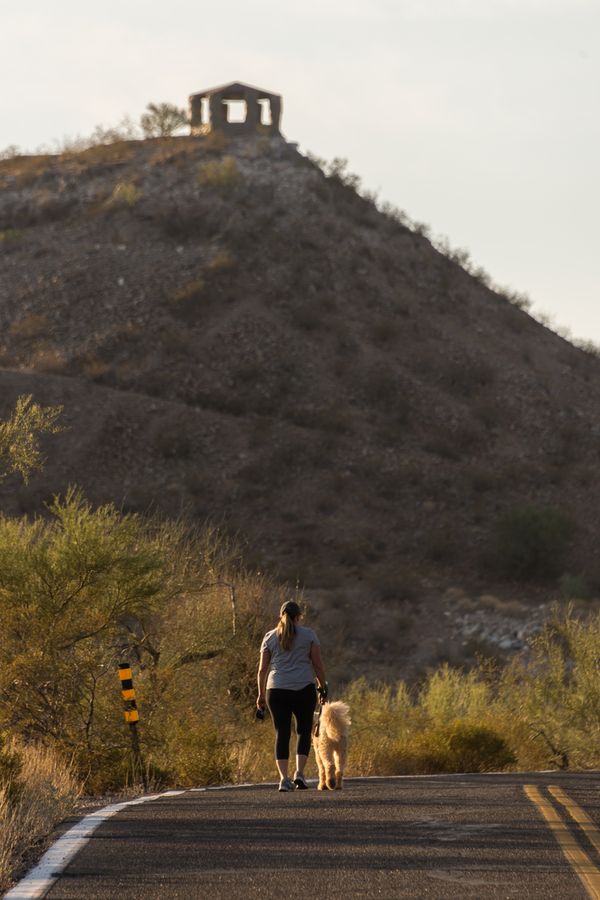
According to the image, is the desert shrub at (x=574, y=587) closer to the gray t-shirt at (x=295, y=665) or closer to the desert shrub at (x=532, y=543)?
the desert shrub at (x=532, y=543)

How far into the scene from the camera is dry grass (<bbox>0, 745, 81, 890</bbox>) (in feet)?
30.7

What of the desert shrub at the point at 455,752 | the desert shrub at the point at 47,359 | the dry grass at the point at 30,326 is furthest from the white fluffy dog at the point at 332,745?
the dry grass at the point at 30,326

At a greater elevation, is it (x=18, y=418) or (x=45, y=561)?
(x=18, y=418)

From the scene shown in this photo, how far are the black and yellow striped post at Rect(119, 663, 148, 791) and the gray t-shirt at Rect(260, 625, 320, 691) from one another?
218 cm

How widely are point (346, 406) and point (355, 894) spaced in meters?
53.9

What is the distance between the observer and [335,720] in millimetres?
14258

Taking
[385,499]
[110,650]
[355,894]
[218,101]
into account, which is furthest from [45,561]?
[218,101]

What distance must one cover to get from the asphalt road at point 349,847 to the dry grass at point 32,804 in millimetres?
396

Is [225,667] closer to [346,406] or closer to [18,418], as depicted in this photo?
[18,418]

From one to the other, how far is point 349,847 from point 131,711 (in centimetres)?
700

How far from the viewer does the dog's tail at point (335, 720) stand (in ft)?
46.2

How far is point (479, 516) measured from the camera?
57.2m

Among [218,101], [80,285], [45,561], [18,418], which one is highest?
[218,101]

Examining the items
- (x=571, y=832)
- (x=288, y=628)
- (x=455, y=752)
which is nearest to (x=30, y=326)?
(x=455, y=752)
